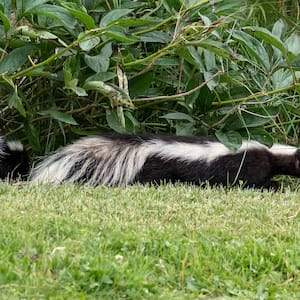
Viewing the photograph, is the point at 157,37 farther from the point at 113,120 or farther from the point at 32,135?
the point at 32,135

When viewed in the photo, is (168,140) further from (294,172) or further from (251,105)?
(294,172)

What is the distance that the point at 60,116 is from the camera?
6.25 meters

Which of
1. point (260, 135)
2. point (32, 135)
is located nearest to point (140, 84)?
point (32, 135)

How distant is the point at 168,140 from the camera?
638 cm

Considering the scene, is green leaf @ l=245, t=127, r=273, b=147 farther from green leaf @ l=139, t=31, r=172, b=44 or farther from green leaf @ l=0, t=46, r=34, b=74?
green leaf @ l=0, t=46, r=34, b=74

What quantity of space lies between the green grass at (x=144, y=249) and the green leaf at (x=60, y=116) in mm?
1405

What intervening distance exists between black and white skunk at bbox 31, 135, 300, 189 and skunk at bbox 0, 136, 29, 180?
320 mm

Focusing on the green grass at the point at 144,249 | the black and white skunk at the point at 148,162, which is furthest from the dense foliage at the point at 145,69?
the green grass at the point at 144,249

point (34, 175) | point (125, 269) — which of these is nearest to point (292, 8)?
point (34, 175)

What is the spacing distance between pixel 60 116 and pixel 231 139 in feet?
4.51

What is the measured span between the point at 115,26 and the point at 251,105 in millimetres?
1606

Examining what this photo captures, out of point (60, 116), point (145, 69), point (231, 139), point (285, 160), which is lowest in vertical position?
point (285, 160)

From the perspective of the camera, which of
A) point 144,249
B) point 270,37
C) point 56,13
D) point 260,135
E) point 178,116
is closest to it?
point 144,249

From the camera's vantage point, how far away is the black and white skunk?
6211 mm
